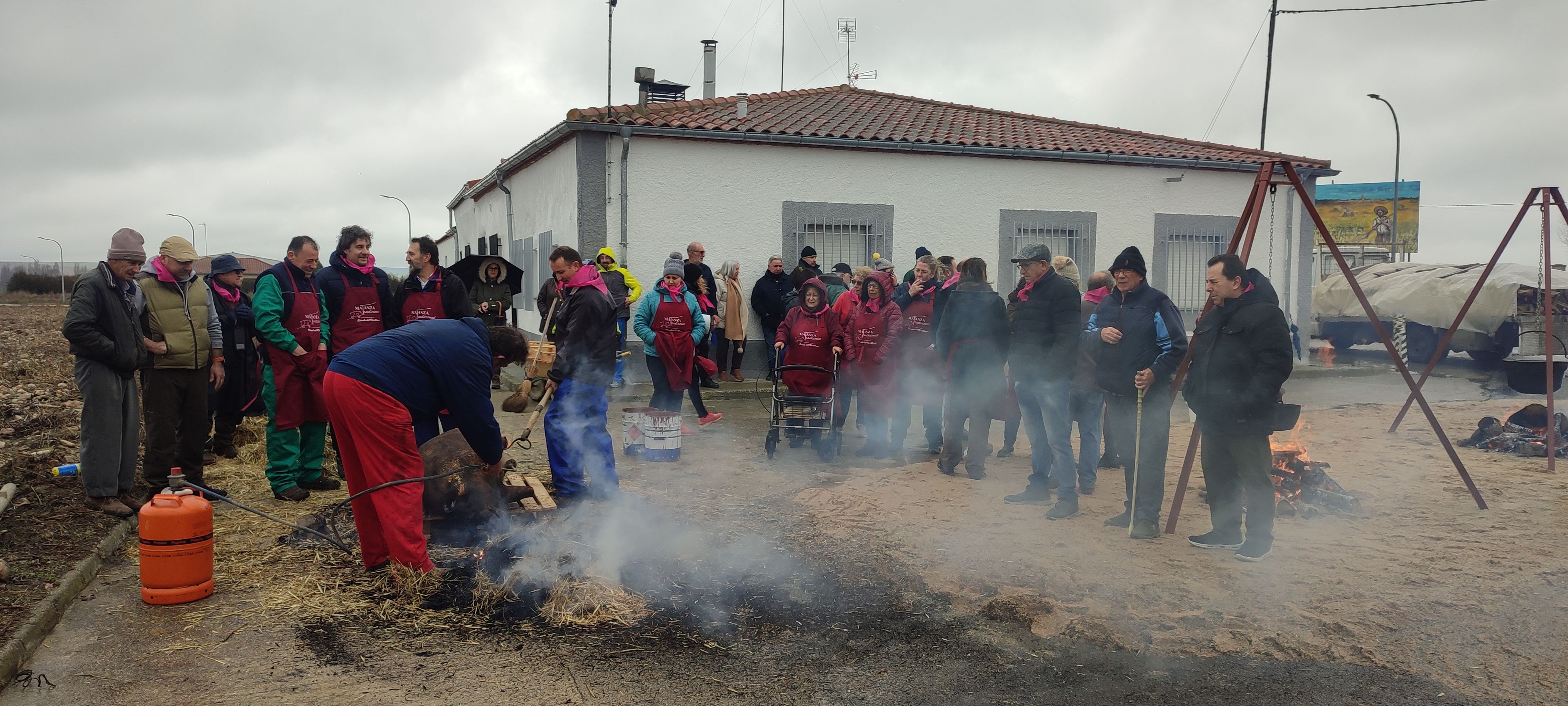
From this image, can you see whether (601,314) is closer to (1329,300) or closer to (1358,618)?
(1358,618)

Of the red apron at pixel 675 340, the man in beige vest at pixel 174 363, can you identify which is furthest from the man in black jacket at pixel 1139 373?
the man in beige vest at pixel 174 363

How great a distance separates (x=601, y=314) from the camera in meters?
7.17

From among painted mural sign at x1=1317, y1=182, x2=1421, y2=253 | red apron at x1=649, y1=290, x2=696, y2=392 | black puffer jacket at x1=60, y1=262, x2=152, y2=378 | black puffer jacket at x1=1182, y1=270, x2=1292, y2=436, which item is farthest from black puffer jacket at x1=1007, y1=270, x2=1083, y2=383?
painted mural sign at x1=1317, y1=182, x2=1421, y2=253

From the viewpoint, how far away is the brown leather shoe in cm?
623

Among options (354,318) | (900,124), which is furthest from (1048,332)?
(900,124)

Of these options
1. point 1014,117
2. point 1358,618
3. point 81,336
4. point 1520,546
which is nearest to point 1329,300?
point 1014,117

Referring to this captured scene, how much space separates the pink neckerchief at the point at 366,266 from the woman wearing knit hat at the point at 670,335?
2.37 m

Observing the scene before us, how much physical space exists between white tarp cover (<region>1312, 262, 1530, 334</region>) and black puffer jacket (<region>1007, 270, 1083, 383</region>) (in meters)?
11.1

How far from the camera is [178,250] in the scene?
6762mm

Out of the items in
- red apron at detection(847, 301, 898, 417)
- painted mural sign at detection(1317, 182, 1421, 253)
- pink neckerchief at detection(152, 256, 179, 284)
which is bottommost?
red apron at detection(847, 301, 898, 417)

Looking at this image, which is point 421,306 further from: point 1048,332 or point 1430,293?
point 1430,293

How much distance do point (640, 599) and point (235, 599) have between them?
6.98 feet

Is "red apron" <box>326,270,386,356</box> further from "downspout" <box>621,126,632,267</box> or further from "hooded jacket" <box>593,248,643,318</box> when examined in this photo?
"downspout" <box>621,126,632,267</box>

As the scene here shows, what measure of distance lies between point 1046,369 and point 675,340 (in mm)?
3516
